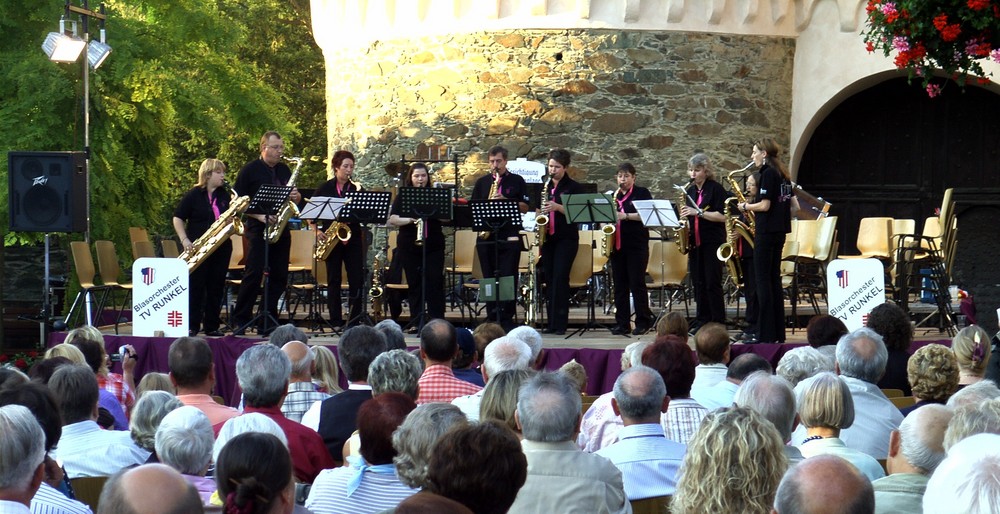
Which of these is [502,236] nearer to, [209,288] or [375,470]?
[209,288]

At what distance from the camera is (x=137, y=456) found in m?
4.71

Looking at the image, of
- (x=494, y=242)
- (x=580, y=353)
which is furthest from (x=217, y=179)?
(x=580, y=353)

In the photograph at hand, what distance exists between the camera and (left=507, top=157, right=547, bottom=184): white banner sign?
15422 millimetres

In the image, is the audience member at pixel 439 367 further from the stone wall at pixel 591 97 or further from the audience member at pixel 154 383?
the stone wall at pixel 591 97

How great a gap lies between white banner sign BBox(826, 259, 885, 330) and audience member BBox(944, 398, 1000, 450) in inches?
222

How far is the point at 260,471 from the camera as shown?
3.05 m

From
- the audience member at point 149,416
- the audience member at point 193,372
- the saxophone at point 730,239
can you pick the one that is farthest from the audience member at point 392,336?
the saxophone at point 730,239

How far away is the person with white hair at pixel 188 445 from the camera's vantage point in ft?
12.7

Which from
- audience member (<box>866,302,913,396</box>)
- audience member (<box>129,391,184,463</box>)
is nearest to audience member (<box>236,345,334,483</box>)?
audience member (<box>129,391,184,463</box>)

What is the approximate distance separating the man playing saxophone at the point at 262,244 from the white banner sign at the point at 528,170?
16.3 feet

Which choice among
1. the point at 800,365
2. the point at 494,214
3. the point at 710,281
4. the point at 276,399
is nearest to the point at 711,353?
the point at 800,365

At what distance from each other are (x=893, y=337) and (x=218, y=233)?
5552mm

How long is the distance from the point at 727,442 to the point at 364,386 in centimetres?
257

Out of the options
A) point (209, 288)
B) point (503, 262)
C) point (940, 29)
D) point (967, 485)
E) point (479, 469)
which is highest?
point (940, 29)
